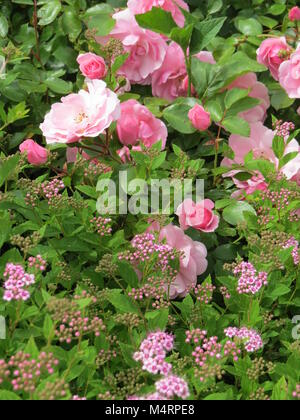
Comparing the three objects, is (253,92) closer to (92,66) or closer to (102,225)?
(92,66)

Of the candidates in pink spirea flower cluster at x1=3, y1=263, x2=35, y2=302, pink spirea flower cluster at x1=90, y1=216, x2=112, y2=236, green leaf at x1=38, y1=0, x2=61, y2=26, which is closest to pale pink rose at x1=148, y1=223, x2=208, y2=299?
pink spirea flower cluster at x1=90, y1=216, x2=112, y2=236

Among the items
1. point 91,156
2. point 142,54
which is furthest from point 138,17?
point 91,156

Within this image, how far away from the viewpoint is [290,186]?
Answer: 1147 mm

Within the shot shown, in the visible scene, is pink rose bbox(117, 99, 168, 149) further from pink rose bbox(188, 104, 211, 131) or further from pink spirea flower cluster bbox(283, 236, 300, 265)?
pink spirea flower cluster bbox(283, 236, 300, 265)

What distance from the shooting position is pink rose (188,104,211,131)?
1244mm

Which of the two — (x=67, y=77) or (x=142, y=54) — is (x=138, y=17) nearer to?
(x=142, y=54)

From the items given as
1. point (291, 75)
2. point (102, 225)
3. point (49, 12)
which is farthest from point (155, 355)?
point (49, 12)

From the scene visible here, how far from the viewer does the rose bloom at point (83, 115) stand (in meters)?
1.17

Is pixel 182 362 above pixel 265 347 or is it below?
above

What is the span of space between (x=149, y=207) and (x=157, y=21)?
39 centimetres

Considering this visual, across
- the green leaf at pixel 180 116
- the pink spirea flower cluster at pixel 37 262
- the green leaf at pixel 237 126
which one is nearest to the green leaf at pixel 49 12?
the green leaf at pixel 180 116

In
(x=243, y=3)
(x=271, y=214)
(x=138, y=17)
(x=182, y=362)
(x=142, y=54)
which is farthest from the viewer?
(x=243, y=3)

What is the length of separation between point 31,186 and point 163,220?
0.22m

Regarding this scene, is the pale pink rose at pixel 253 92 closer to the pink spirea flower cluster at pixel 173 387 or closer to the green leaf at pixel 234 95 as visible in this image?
the green leaf at pixel 234 95
